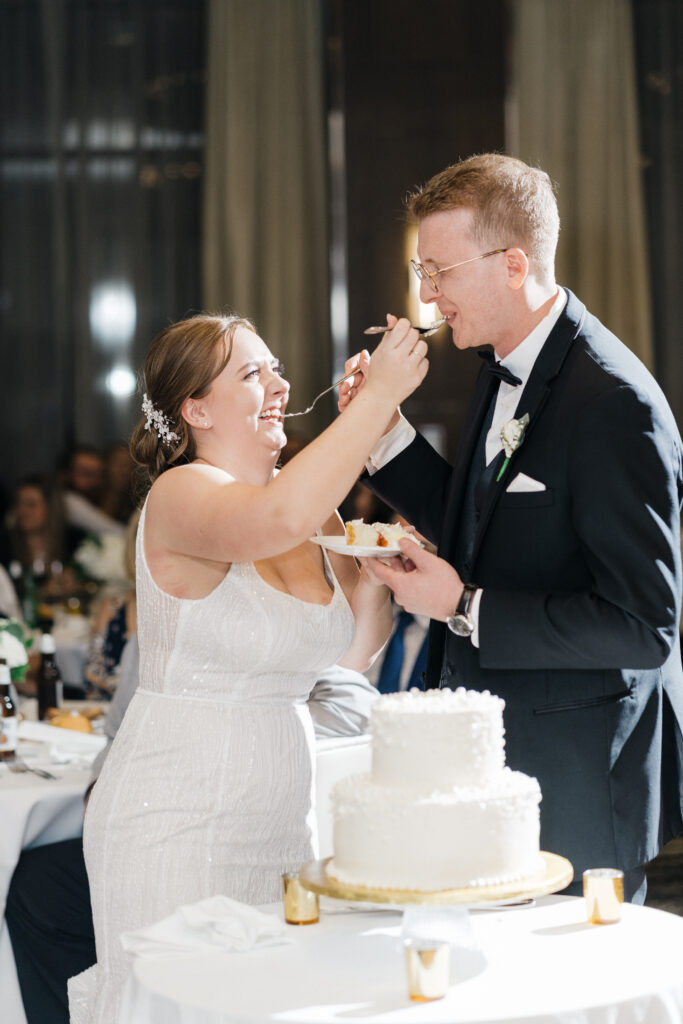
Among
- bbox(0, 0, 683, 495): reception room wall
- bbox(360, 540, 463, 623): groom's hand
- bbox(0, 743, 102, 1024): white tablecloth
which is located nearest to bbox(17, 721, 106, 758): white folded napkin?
bbox(0, 743, 102, 1024): white tablecloth

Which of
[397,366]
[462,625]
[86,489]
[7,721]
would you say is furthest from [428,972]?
[86,489]

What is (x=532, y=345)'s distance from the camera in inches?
98.0

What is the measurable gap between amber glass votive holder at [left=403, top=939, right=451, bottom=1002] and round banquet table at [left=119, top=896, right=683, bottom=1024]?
1cm

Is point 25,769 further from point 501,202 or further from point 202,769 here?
point 501,202

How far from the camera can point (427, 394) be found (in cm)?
823

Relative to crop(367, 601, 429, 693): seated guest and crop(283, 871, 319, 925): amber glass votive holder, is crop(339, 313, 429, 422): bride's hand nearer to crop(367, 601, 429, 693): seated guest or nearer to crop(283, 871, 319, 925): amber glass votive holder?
crop(283, 871, 319, 925): amber glass votive holder

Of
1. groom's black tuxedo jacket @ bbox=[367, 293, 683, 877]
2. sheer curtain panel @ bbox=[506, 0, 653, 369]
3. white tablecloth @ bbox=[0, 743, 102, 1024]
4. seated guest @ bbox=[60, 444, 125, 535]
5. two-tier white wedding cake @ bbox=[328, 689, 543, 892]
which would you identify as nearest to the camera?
two-tier white wedding cake @ bbox=[328, 689, 543, 892]

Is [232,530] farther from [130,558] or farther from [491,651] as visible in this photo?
[130,558]

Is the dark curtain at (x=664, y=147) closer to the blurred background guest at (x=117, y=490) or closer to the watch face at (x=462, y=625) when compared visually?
the blurred background guest at (x=117, y=490)

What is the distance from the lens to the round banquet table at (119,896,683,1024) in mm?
1597

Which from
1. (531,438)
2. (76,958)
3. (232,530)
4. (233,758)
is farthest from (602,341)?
(76,958)

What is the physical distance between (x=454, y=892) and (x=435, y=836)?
0.25 ft

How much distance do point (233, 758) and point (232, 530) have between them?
17.3 inches

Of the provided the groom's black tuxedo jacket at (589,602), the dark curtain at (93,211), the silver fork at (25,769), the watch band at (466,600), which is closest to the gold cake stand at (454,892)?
the groom's black tuxedo jacket at (589,602)
